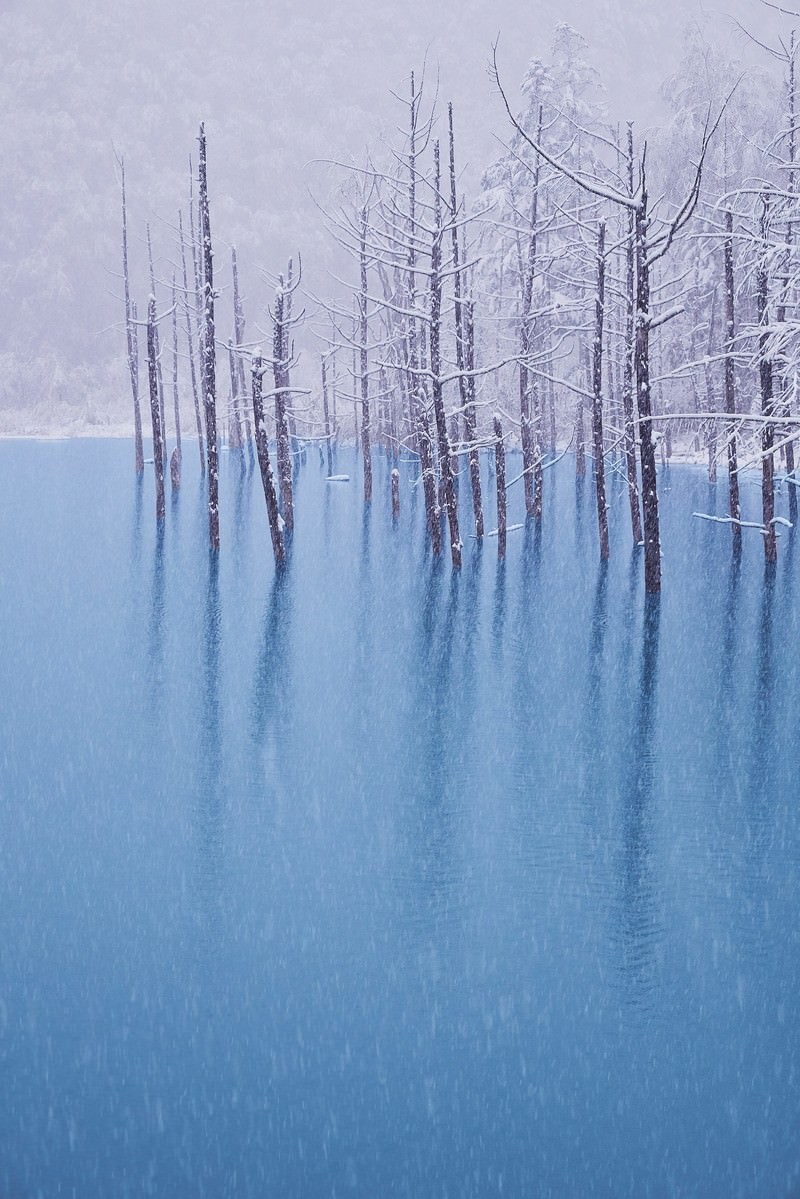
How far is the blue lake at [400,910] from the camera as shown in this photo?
6047 millimetres

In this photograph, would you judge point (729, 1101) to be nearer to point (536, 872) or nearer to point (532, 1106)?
point (532, 1106)

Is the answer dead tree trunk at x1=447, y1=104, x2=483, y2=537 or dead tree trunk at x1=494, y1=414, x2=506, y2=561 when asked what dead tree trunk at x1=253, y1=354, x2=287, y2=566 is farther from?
dead tree trunk at x1=494, y1=414, x2=506, y2=561

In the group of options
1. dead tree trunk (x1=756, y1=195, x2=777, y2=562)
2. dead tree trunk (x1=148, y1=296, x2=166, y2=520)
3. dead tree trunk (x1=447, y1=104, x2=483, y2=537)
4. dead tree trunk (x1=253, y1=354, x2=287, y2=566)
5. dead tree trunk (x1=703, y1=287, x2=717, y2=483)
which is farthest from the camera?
dead tree trunk (x1=703, y1=287, x2=717, y2=483)

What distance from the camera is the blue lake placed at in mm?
6047

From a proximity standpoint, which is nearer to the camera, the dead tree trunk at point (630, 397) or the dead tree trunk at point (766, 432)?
the dead tree trunk at point (766, 432)

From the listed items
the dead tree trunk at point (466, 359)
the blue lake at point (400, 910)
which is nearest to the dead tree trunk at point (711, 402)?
the dead tree trunk at point (466, 359)

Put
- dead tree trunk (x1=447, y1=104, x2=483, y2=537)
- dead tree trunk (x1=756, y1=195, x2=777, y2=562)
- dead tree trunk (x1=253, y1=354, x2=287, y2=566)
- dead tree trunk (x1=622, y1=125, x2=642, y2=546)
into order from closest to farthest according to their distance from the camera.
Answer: dead tree trunk (x1=756, y1=195, x2=777, y2=562) < dead tree trunk (x1=253, y1=354, x2=287, y2=566) < dead tree trunk (x1=622, y1=125, x2=642, y2=546) < dead tree trunk (x1=447, y1=104, x2=483, y2=537)

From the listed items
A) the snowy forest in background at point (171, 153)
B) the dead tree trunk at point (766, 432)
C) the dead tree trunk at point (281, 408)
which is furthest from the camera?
the snowy forest in background at point (171, 153)

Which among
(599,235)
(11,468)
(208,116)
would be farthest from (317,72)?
(599,235)

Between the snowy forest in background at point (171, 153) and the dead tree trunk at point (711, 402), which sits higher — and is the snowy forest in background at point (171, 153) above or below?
above

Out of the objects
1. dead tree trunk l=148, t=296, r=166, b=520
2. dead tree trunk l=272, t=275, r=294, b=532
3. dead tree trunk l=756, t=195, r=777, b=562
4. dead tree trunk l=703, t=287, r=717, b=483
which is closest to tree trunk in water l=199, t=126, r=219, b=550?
dead tree trunk l=272, t=275, r=294, b=532

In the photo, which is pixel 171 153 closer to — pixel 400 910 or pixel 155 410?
pixel 155 410

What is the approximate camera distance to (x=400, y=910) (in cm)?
865

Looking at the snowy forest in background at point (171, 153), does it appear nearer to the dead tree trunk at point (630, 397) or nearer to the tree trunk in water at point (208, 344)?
the dead tree trunk at point (630, 397)
